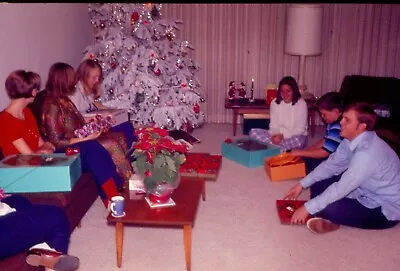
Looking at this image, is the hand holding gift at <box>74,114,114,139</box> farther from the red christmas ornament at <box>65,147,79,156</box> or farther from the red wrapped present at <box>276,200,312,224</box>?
the red wrapped present at <box>276,200,312,224</box>

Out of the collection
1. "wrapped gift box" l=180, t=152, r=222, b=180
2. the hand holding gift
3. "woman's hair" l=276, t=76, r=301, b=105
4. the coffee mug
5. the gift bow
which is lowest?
"wrapped gift box" l=180, t=152, r=222, b=180

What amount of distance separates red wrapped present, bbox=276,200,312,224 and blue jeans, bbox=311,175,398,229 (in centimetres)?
21

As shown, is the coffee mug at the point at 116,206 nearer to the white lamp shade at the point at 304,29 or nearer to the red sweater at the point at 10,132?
the red sweater at the point at 10,132

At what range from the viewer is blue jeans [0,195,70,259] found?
8.40ft

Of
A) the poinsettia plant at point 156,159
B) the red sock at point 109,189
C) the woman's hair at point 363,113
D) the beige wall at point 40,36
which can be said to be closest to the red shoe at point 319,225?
the woman's hair at point 363,113

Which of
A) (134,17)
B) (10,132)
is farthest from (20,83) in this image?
(134,17)

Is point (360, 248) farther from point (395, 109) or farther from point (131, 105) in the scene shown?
point (131, 105)

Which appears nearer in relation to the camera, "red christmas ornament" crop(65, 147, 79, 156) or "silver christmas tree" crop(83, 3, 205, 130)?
"red christmas ornament" crop(65, 147, 79, 156)

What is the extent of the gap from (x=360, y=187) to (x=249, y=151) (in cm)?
172

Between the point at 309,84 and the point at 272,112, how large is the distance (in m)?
2.05

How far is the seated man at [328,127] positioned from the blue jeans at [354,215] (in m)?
0.78

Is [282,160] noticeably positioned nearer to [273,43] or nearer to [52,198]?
[52,198]

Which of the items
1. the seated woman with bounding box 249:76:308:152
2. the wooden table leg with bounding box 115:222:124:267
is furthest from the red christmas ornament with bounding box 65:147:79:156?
the seated woman with bounding box 249:76:308:152

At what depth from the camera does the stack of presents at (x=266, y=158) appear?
4.93 meters
